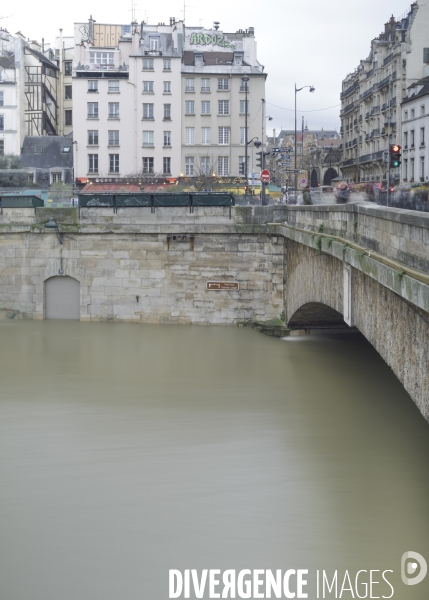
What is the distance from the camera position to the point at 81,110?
63906 mm

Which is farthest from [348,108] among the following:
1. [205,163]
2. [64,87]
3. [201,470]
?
[201,470]

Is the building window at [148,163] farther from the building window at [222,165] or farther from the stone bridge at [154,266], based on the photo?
the stone bridge at [154,266]

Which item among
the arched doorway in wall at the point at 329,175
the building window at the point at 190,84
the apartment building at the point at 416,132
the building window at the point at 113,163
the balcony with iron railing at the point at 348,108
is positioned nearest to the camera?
the apartment building at the point at 416,132

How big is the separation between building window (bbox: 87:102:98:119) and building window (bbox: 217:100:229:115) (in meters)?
9.27

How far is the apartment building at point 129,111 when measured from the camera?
64000 mm

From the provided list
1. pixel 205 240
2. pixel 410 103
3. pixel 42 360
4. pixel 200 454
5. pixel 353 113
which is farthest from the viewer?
pixel 353 113

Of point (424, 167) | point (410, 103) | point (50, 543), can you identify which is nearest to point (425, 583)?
point (50, 543)

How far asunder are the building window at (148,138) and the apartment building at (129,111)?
0.25ft

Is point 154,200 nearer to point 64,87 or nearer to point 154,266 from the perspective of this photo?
point 154,266

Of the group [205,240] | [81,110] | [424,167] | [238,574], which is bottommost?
[238,574]

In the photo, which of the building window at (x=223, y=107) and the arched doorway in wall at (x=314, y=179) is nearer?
the building window at (x=223, y=107)

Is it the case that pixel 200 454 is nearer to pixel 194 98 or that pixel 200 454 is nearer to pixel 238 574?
pixel 238 574

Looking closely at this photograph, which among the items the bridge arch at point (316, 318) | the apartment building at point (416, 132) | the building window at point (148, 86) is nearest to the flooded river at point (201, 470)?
the bridge arch at point (316, 318)

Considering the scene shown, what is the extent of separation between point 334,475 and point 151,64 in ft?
180
